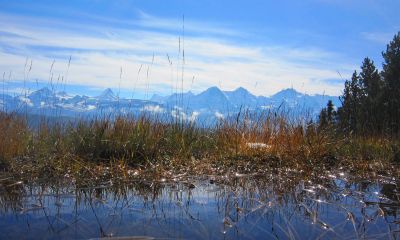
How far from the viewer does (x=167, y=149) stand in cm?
636

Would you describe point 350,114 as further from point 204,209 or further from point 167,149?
point 204,209

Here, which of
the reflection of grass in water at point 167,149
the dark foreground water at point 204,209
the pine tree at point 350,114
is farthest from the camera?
the pine tree at point 350,114

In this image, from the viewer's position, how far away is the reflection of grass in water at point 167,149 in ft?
17.1

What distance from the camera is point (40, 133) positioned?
6.69m

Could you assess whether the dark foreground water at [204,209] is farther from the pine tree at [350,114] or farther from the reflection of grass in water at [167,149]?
the pine tree at [350,114]

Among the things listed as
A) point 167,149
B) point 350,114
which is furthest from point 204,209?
point 350,114

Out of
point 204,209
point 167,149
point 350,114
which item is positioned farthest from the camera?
point 350,114

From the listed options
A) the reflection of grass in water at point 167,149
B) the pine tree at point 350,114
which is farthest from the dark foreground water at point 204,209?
the pine tree at point 350,114

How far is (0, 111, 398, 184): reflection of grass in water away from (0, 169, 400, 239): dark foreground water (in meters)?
0.56

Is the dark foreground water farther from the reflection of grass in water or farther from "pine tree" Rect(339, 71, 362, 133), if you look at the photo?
"pine tree" Rect(339, 71, 362, 133)

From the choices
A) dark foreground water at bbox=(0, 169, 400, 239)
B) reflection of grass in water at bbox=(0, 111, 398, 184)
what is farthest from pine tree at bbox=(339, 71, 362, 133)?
dark foreground water at bbox=(0, 169, 400, 239)

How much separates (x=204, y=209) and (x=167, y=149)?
286 centimetres

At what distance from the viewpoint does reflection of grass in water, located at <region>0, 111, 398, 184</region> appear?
5.21 metres

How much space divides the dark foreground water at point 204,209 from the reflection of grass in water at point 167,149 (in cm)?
56
